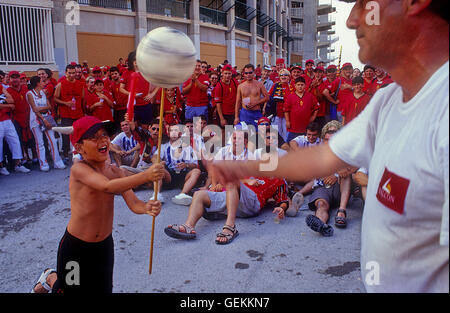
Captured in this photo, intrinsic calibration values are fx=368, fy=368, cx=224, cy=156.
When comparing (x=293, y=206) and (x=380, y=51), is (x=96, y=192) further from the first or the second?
(x=293, y=206)

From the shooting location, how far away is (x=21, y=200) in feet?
19.1

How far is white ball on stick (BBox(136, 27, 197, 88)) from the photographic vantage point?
2238 mm

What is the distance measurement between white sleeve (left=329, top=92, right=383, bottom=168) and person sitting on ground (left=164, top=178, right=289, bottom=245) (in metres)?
3.06

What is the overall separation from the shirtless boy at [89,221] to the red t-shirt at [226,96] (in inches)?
226

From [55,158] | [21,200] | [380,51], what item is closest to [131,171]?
[21,200]

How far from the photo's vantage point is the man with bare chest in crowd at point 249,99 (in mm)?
7883

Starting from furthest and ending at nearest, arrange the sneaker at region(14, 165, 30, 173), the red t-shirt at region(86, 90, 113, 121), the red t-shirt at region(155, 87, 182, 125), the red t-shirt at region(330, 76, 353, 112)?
1. the red t-shirt at region(86, 90, 113, 121)
2. the sneaker at region(14, 165, 30, 173)
3. the red t-shirt at region(330, 76, 353, 112)
4. the red t-shirt at region(155, 87, 182, 125)

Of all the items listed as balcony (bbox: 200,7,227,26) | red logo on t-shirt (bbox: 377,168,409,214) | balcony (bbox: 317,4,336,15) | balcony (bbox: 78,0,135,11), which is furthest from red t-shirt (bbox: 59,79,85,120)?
balcony (bbox: 317,4,336,15)

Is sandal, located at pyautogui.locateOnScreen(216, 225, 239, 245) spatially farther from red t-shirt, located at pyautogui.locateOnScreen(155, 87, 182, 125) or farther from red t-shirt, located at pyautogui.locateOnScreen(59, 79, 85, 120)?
red t-shirt, located at pyautogui.locateOnScreen(59, 79, 85, 120)

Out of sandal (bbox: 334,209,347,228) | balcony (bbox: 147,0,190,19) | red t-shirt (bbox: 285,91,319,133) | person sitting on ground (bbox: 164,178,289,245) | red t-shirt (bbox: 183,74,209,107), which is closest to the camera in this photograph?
person sitting on ground (bbox: 164,178,289,245)

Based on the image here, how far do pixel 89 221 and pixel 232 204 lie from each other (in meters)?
2.32

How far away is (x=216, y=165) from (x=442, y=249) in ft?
2.86

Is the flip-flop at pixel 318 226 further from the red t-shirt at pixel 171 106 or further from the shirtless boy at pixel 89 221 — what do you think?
the red t-shirt at pixel 171 106

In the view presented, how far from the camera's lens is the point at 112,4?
1883 centimetres
